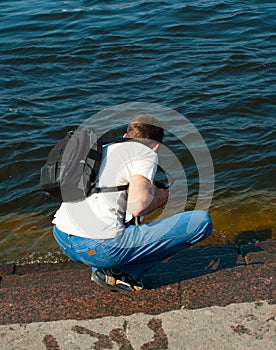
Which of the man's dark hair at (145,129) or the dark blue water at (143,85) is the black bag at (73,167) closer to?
the man's dark hair at (145,129)

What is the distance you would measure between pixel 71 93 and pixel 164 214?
13.5 feet

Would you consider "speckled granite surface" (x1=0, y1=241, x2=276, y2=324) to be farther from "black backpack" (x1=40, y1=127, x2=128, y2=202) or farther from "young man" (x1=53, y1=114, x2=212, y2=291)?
"black backpack" (x1=40, y1=127, x2=128, y2=202)

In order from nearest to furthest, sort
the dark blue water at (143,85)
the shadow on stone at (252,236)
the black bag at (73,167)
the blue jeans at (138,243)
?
the black bag at (73,167), the blue jeans at (138,243), the shadow on stone at (252,236), the dark blue water at (143,85)

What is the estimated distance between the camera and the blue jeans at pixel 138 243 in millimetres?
4012

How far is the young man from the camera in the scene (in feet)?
12.7

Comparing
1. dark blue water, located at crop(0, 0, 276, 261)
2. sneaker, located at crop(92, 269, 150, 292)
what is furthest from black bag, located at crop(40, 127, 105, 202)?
dark blue water, located at crop(0, 0, 276, 261)

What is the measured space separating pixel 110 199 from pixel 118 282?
64 centimetres

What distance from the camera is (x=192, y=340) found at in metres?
3.59

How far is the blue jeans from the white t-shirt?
7cm

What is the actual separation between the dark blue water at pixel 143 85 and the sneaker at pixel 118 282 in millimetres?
1902

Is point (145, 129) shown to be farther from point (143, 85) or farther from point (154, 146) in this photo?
point (143, 85)

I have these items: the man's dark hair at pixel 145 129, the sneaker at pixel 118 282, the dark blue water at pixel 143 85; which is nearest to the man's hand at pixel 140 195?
the man's dark hair at pixel 145 129

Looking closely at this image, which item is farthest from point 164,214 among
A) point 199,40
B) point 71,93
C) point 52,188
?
point 199,40

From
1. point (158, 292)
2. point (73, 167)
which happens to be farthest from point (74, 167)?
point (158, 292)
